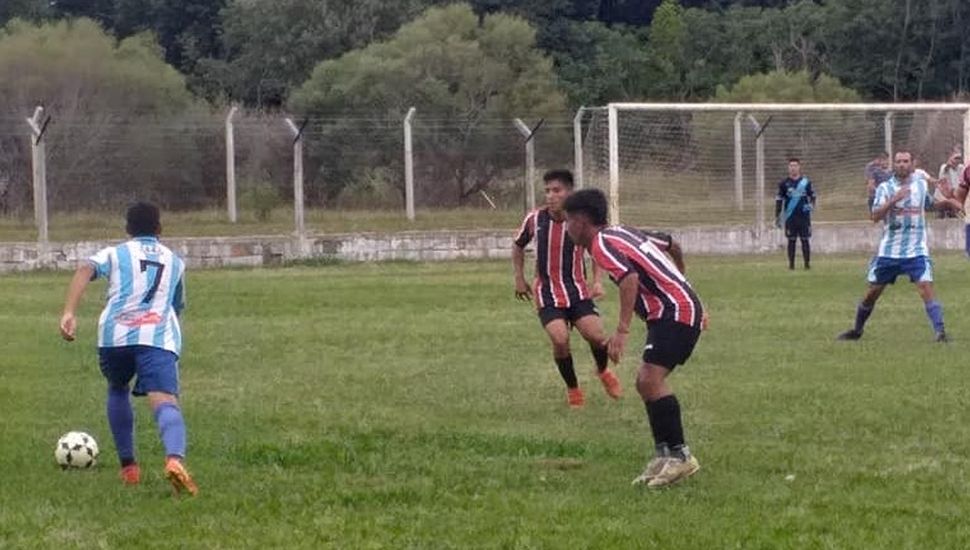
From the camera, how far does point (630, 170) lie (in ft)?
109

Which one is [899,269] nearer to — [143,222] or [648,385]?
[648,385]

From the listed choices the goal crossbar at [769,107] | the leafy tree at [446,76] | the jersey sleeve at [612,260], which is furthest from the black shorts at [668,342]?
the leafy tree at [446,76]

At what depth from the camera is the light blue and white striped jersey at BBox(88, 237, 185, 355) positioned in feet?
29.3

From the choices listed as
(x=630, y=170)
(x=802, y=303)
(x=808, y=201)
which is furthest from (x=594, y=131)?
(x=802, y=303)

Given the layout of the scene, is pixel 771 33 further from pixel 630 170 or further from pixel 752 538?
pixel 752 538

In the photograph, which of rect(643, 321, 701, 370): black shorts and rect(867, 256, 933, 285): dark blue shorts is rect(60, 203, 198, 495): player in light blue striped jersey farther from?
rect(867, 256, 933, 285): dark blue shorts

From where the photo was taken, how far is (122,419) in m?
9.31

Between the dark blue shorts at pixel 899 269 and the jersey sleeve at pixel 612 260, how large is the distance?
808 cm

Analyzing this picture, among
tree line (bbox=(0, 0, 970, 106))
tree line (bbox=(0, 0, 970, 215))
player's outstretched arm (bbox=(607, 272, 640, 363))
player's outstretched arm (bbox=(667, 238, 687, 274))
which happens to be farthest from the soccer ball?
tree line (bbox=(0, 0, 970, 106))

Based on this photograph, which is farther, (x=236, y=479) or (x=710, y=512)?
(x=236, y=479)

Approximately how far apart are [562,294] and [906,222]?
16.5 feet

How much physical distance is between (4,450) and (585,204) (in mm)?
3897

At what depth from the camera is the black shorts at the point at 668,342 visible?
925 cm

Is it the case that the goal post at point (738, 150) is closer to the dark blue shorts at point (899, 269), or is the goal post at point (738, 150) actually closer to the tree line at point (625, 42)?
the dark blue shorts at point (899, 269)
